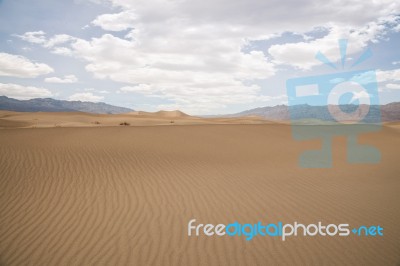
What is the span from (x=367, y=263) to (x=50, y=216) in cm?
579

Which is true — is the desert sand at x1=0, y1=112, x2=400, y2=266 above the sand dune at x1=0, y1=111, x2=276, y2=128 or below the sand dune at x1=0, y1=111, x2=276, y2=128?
below

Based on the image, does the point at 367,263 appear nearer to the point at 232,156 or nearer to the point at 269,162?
the point at 269,162

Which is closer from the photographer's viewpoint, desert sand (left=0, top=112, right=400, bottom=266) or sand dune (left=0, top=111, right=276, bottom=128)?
desert sand (left=0, top=112, right=400, bottom=266)

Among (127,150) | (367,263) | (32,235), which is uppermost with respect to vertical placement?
(127,150)

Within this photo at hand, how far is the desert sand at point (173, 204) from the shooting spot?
15.4 ft

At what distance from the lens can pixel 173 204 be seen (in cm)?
682

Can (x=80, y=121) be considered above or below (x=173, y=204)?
above

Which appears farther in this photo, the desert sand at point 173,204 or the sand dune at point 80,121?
the sand dune at point 80,121

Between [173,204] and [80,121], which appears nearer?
[173,204]

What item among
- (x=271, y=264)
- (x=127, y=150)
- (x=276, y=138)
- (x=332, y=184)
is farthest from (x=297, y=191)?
(x=276, y=138)

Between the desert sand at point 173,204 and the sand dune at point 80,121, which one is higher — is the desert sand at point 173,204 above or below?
below

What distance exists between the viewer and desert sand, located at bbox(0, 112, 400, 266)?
4.69m

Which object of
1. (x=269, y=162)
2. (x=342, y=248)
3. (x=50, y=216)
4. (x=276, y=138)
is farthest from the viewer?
(x=276, y=138)

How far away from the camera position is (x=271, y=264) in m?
4.41
